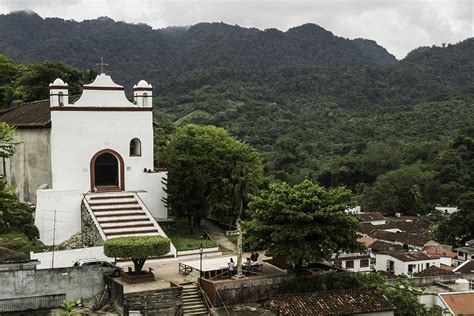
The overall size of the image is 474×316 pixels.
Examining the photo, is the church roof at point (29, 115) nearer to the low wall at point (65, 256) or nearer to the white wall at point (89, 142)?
the white wall at point (89, 142)

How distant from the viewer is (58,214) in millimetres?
24250

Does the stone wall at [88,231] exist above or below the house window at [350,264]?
above

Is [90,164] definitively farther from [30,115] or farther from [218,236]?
[218,236]

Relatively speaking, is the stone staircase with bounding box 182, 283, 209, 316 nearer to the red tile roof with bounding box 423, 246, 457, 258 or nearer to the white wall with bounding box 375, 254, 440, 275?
the white wall with bounding box 375, 254, 440, 275

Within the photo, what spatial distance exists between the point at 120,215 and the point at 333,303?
30.5 ft

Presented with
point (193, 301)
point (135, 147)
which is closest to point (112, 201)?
point (135, 147)

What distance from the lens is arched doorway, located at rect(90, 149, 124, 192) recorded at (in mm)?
25797

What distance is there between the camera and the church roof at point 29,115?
26.2 meters

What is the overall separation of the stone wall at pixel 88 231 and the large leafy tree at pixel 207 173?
3.27m

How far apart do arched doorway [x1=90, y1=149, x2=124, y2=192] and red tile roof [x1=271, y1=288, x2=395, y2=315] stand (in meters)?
10.3

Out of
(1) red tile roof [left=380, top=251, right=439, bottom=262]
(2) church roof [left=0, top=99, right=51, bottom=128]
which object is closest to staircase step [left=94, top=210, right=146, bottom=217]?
(2) church roof [left=0, top=99, right=51, bottom=128]

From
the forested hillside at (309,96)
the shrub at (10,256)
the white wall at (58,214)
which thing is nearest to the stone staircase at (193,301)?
the shrub at (10,256)

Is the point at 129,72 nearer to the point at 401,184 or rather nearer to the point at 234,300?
the point at 401,184

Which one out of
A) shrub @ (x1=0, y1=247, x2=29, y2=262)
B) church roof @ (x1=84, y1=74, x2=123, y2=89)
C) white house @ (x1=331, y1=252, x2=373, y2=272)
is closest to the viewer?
shrub @ (x1=0, y1=247, x2=29, y2=262)
